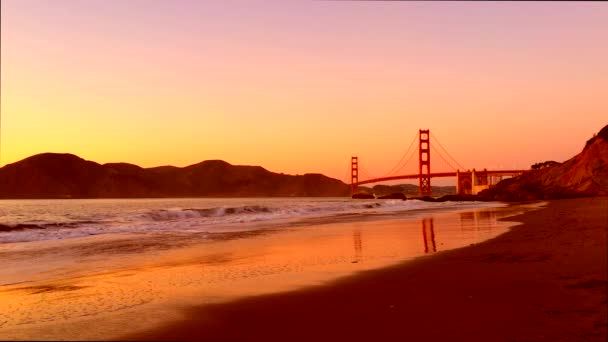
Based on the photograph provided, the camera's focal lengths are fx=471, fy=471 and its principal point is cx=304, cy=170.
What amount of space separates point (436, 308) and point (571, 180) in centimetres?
5385

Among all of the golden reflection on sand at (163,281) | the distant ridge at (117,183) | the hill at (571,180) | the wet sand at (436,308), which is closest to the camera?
the wet sand at (436,308)

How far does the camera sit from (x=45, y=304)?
571 cm

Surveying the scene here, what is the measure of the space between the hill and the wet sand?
4424 centimetres

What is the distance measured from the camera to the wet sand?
4102mm

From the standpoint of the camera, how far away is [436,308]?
15.8ft

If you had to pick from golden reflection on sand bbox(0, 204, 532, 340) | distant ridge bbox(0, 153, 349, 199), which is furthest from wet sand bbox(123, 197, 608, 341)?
distant ridge bbox(0, 153, 349, 199)

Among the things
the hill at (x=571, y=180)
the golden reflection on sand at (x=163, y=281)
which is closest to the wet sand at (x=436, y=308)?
the golden reflection on sand at (x=163, y=281)

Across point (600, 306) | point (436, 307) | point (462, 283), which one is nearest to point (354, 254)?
point (462, 283)

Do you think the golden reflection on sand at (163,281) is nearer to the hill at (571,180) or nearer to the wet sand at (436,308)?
the wet sand at (436,308)

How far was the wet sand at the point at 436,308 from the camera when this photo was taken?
4.10 m

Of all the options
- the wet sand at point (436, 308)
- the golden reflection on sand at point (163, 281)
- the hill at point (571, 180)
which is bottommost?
the golden reflection on sand at point (163, 281)

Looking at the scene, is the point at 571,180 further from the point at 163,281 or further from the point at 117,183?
the point at 117,183

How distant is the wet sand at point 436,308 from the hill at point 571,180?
44.2m

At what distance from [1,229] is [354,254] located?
17267 mm
